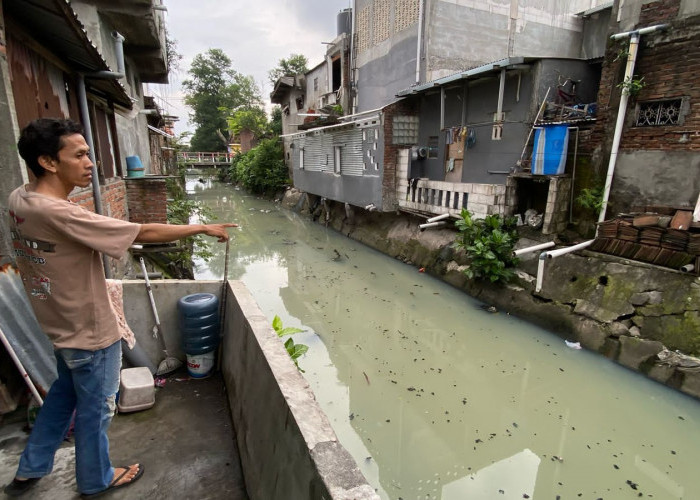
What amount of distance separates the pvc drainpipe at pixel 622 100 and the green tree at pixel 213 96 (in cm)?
3651

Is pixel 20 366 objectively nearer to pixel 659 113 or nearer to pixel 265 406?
pixel 265 406

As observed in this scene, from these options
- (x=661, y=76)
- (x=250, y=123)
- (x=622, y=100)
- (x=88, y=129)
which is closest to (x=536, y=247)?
(x=622, y=100)

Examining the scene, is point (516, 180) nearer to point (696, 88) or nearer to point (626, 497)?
point (696, 88)

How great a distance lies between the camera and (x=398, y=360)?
5699mm

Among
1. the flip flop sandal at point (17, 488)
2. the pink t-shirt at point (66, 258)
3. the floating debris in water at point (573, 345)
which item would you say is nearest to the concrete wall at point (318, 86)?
the floating debris in water at point (573, 345)

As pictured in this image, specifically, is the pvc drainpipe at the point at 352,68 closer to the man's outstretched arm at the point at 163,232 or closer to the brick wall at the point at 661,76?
the brick wall at the point at 661,76

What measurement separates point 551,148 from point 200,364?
6.74 m

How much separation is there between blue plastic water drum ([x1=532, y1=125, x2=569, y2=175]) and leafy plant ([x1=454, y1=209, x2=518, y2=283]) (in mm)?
1177

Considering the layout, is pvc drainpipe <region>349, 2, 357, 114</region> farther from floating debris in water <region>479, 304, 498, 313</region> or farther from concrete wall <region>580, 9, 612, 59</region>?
floating debris in water <region>479, 304, 498, 313</region>

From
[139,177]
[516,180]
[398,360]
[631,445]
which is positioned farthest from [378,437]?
[516,180]

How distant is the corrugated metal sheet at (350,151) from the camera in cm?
1160

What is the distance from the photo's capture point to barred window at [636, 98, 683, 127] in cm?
561

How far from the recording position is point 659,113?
5.77m

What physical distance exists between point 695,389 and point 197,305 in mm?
5760
